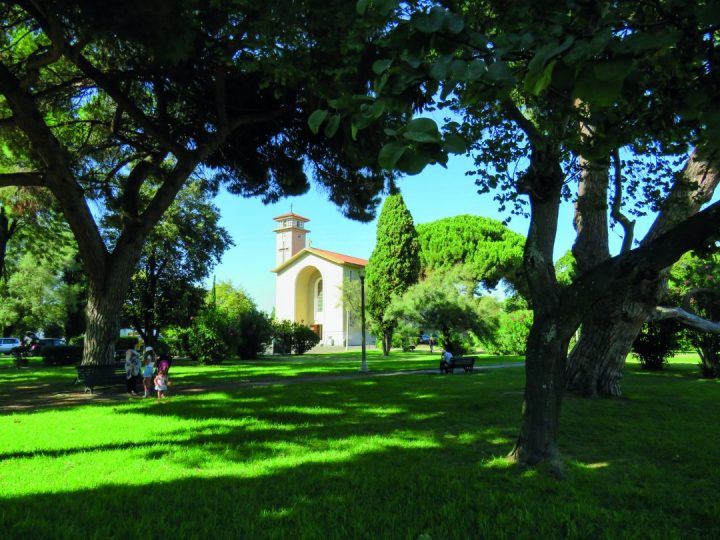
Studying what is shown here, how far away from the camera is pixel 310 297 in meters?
60.1

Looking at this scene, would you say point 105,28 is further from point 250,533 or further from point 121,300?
point 250,533

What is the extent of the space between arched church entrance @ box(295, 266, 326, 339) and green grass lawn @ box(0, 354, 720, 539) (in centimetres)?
4905

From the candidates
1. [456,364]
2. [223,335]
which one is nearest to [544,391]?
[456,364]

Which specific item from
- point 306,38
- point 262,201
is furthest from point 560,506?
point 262,201

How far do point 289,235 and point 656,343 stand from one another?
169 feet

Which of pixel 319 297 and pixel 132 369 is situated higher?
pixel 319 297

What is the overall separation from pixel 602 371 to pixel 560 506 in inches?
274

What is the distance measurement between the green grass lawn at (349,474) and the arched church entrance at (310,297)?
161 feet

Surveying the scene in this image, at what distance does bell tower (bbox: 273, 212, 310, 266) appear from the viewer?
6462 cm

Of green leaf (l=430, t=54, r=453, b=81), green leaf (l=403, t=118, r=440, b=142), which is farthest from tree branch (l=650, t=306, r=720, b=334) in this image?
green leaf (l=403, t=118, r=440, b=142)

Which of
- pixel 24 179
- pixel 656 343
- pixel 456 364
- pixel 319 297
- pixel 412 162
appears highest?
pixel 319 297

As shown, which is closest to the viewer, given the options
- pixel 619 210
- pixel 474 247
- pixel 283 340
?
pixel 619 210

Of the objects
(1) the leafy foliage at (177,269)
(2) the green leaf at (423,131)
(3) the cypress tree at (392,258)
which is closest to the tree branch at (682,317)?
(2) the green leaf at (423,131)

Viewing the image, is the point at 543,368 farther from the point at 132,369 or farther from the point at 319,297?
the point at 319,297
